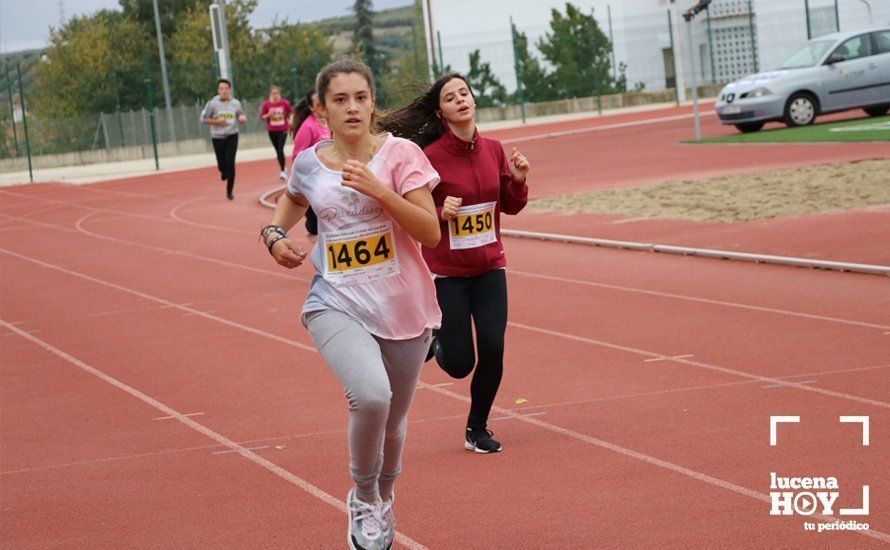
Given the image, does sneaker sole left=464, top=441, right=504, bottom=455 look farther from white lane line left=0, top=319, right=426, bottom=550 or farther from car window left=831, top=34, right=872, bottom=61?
car window left=831, top=34, right=872, bottom=61

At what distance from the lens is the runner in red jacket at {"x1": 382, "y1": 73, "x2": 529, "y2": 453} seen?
6.70 metres

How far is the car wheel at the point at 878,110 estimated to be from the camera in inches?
1081

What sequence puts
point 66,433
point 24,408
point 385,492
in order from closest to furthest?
point 385,492, point 66,433, point 24,408

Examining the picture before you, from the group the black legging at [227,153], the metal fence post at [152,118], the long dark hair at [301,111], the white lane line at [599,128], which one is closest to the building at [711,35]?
the white lane line at [599,128]

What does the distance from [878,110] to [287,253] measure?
2499 centimetres

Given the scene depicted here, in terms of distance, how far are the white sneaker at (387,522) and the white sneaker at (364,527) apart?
0.10ft

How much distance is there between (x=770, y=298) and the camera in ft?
34.5

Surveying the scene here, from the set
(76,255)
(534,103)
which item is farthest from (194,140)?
(76,255)

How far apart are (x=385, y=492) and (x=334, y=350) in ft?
2.44

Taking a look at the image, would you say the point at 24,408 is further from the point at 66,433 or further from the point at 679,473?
the point at 679,473

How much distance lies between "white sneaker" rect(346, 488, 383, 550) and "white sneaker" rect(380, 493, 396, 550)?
0.03 m

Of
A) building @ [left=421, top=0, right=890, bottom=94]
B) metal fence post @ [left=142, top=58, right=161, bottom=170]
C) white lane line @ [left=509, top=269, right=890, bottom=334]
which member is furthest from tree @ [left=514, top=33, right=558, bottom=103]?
white lane line @ [left=509, top=269, right=890, bottom=334]

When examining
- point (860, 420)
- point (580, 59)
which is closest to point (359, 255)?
point (860, 420)

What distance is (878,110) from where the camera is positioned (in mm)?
27750
